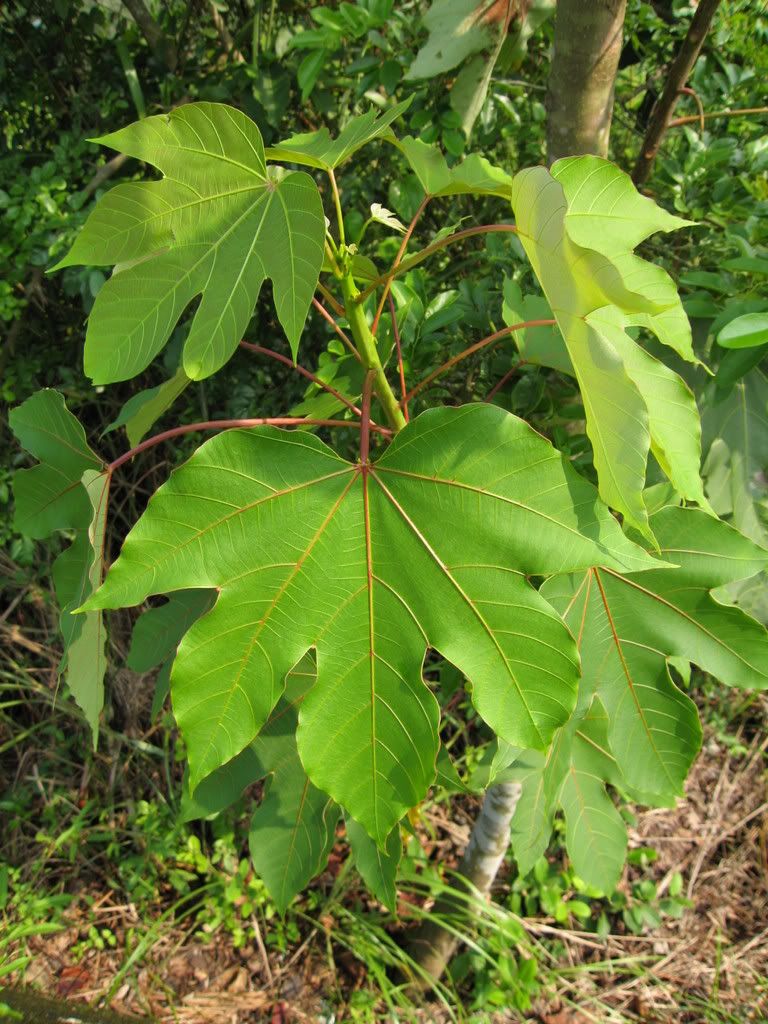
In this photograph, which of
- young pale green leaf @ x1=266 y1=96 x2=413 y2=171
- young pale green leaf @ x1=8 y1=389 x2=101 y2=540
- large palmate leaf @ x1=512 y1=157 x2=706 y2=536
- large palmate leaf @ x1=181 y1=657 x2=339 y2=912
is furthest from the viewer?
large palmate leaf @ x1=181 y1=657 x2=339 y2=912

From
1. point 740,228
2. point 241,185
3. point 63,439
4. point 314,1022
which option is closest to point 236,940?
point 314,1022

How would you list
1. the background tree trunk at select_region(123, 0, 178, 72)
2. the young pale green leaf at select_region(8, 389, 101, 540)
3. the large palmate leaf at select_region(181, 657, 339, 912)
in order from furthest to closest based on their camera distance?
the background tree trunk at select_region(123, 0, 178, 72)
the large palmate leaf at select_region(181, 657, 339, 912)
the young pale green leaf at select_region(8, 389, 101, 540)

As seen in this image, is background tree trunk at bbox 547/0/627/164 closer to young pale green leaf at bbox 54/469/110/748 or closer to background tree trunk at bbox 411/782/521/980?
young pale green leaf at bbox 54/469/110/748

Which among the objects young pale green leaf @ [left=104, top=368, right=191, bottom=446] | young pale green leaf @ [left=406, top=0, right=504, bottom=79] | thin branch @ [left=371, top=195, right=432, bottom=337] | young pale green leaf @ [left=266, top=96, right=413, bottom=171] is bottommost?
young pale green leaf @ [left=104, top=368, right=191, bottom=446]

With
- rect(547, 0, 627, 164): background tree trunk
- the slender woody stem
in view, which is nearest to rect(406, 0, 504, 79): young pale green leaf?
rect(547, 0, 627, 164): background tree trunk

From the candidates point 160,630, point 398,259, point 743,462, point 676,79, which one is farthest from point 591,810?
point 676,79

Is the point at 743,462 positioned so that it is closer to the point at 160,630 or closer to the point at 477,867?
the point at 160,630
